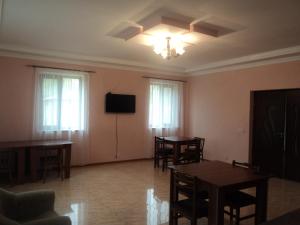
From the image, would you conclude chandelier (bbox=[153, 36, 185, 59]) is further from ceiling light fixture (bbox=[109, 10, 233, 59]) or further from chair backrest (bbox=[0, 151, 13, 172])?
chair backrest (bbox=[0, 151, 13, 172])

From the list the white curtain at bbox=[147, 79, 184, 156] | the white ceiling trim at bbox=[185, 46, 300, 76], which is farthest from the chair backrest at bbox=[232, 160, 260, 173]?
the white curtain at bbox=[147, 79, 184, 156]

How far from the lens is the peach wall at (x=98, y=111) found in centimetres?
545

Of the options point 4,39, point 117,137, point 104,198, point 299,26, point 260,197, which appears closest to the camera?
point 260,197

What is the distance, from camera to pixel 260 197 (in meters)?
2.91

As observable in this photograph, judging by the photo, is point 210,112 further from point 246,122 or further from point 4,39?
point 4,39

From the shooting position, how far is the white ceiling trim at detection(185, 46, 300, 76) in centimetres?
506

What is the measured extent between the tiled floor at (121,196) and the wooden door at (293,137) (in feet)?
0.92

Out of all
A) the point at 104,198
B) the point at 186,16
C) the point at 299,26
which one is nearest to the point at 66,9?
the point at 186,16

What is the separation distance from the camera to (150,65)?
699cm

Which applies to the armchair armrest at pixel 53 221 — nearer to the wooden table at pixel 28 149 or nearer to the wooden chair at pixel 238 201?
the wooden chair at pixel 238 201

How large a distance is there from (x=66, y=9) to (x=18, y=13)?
0.77 meters

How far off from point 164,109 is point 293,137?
3443mm

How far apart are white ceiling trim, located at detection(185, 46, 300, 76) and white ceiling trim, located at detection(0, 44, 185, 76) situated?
94cm

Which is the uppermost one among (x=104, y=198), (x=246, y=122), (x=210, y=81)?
(x=210, y=81)
